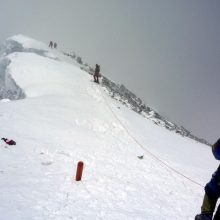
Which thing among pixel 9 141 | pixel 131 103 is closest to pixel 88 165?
pixel 9 141

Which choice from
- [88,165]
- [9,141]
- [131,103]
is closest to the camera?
[88,165]

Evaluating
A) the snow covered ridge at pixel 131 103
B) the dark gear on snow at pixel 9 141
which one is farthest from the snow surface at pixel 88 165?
the snow covered ridge at pixel 131 103

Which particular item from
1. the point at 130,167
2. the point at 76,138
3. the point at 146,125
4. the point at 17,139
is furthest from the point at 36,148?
the point at 146,125

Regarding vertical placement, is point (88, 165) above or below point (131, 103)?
above

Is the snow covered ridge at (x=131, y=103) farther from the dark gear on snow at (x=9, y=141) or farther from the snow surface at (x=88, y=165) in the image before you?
the dark gear on snow at (x=9, y=141)

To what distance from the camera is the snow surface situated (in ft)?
25.0

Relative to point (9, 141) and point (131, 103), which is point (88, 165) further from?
point (131, 103)

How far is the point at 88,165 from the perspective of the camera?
37.0 feet

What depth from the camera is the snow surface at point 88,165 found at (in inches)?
300

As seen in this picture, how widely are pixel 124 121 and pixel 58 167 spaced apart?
10297 mm

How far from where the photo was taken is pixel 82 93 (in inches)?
955

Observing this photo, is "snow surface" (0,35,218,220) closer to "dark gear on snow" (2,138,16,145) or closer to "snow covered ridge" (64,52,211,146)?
"dark gear on snow" (2,138,16,145)

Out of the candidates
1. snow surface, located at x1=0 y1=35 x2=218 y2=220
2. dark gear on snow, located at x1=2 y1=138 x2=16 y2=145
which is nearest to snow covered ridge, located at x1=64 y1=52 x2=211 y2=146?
snow surface, located at x1=0 y1=35 x2=218 y2=220

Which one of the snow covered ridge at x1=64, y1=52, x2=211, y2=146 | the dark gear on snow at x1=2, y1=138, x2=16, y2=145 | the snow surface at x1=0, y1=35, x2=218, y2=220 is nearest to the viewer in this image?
the snow surface at x1=0, y1=35, x2=218, y2=220
